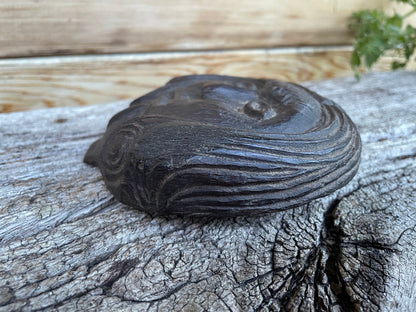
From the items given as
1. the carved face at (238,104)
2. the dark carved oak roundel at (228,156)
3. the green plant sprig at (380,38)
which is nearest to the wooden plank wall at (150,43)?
the green plant sprig at (380,38)

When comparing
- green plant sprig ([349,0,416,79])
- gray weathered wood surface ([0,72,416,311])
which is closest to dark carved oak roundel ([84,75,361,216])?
gray weathered wood surface ([0,72,416,311])

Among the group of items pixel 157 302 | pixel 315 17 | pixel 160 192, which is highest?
pixel 315 17

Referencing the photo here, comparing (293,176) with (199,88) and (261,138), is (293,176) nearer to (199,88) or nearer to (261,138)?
(261,138)

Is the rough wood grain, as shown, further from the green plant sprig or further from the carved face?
the carved face

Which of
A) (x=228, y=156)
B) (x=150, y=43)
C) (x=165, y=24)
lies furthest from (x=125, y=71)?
(x=228, y=156)

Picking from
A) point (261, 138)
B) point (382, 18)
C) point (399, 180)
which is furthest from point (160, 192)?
point (382, 18)
